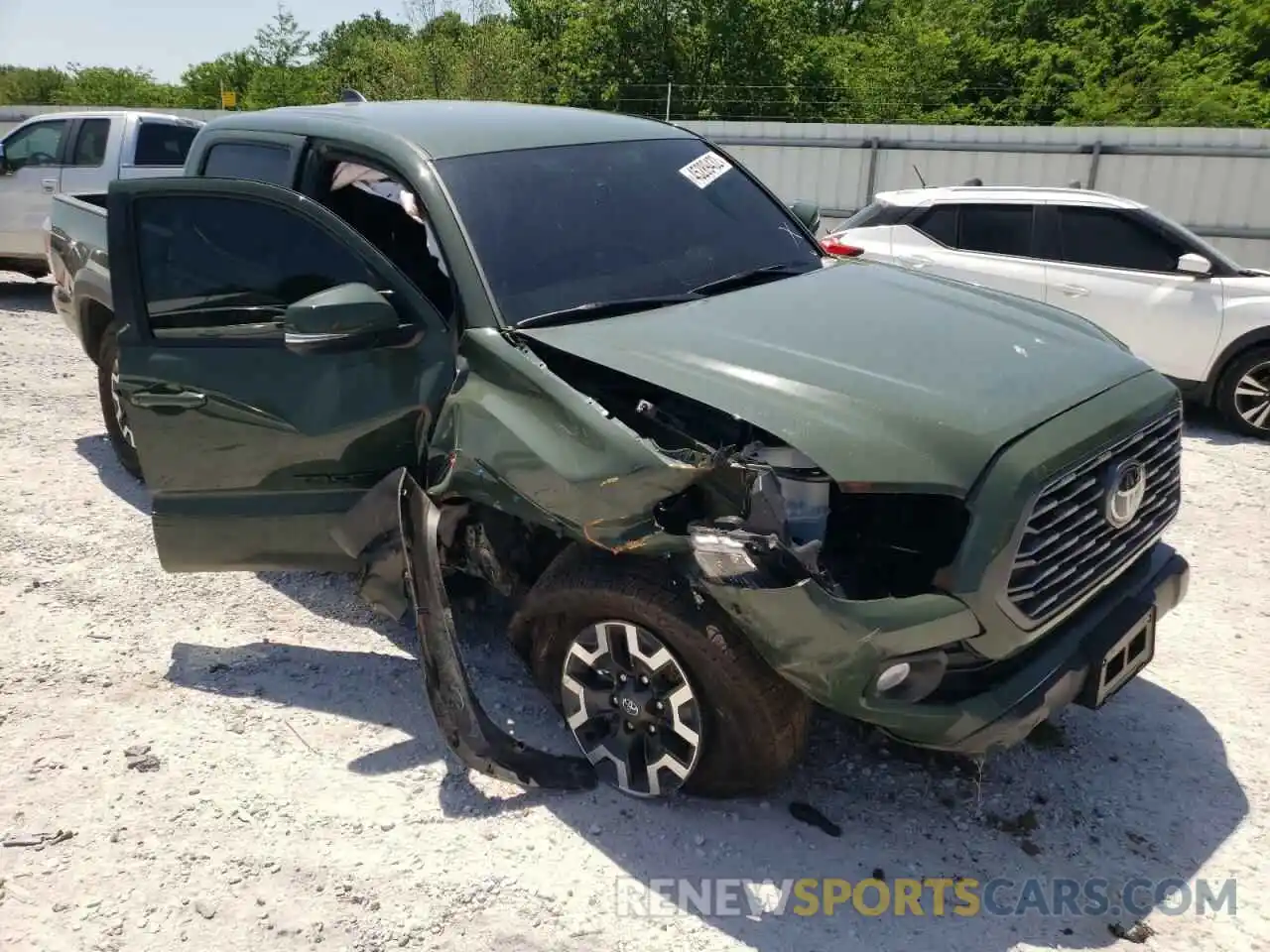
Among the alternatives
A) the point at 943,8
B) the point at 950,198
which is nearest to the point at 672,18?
the point at 943,8

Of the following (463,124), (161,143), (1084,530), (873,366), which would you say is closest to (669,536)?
(873,366)

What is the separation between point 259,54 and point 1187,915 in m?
44.3

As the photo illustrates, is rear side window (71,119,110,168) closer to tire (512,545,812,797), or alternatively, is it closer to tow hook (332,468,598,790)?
tow hook (332,468,598,790)

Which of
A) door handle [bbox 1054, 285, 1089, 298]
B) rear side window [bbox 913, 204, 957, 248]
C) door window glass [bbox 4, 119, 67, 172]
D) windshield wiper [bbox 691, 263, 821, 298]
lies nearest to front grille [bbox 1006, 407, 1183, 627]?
windshield wiper [bbox 691, 263, 821, 298]

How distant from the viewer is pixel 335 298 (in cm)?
331

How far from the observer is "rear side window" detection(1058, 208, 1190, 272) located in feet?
23.6

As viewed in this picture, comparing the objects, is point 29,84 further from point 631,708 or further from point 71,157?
point 631,708

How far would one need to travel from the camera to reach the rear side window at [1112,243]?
23.6ft

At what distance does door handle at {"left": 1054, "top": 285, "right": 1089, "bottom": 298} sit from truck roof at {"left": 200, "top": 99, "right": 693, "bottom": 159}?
4.04 metres

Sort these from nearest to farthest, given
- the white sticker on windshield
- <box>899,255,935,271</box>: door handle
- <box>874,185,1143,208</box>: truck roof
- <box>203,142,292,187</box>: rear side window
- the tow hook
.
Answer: the tow hook, <box>203,142,292,187</box>: rear side window, the white sticker on windshield, <box>874,185,1143,208</box>: truck roof, <box>899,255,935,271</box>: door handle

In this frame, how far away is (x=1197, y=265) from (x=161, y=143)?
973cm

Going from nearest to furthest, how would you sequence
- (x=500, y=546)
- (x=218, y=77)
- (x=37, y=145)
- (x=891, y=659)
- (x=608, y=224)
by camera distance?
(x=891, y=659), (x=500, y=546), (x=608, y=224), (x=37, y=145), (x=218, y=77)

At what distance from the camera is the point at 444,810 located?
323 cm

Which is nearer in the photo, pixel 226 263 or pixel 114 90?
pixel 226 263
